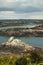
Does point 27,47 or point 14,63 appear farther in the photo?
point 27,47

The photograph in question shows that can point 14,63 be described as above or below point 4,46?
above

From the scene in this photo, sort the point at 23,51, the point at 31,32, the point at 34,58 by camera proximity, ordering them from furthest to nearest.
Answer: the point at 31,32, the point at 23,51, the point at 34,58

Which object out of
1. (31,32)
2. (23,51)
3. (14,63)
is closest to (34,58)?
(14,63)

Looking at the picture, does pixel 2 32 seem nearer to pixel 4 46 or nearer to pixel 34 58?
pixel 4 46

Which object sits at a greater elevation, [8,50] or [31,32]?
[8,50]

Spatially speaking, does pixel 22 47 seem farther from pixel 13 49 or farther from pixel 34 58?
pixel 34 58

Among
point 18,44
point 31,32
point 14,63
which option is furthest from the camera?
point 31,32

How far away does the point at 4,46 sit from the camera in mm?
35281

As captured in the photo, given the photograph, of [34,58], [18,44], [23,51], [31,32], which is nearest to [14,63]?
[34,58]

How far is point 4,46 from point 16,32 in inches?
957

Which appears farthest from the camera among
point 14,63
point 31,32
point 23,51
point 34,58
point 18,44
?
point 31,32

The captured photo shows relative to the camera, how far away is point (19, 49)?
110ft

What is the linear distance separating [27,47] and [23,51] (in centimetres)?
169

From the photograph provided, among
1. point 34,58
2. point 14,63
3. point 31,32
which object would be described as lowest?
point 31,32
